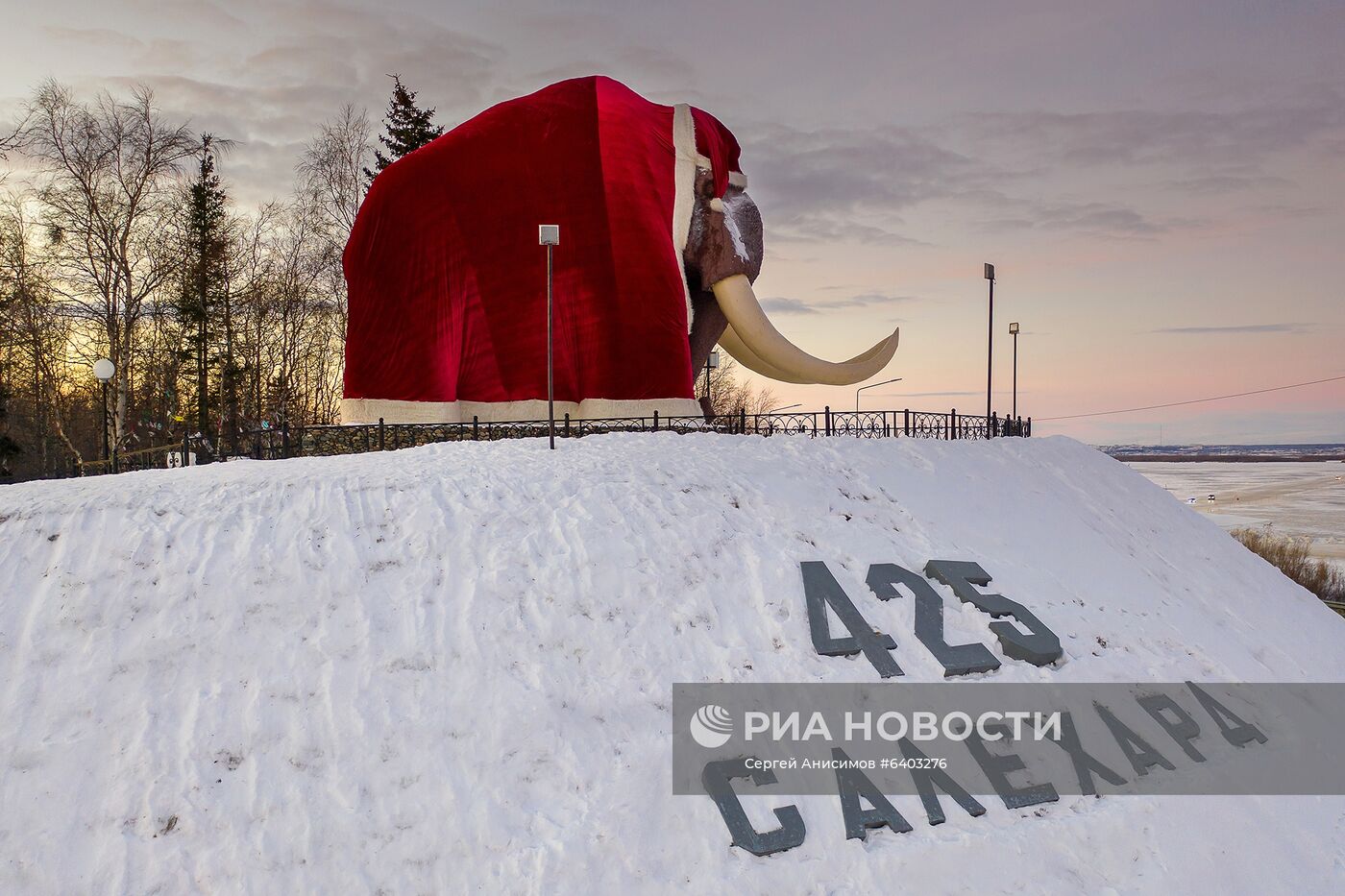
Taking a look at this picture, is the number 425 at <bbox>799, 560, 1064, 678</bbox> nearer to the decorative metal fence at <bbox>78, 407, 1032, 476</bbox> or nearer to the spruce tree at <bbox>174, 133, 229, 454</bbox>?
the decorative metal fence at <bbox>78, 407, 1032, 476</bbox>

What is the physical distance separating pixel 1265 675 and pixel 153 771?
12137 mm

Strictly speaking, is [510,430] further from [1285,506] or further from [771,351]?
[1285,506]

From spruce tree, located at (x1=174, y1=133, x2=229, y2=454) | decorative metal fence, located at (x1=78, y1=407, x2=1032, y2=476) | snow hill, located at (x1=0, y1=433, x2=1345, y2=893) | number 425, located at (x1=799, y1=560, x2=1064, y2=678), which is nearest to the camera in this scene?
snow hill, located at (x1=0, y1=433, x2=1345, y2=893)

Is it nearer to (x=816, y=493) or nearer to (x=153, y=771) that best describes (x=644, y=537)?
(x=816, y=493)

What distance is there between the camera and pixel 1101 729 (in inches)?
307

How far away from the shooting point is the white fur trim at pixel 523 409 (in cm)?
1583

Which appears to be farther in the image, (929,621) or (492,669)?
(929,621)

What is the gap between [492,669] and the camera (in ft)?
23.6

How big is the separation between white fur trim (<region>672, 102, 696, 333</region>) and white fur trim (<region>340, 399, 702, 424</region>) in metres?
1.85

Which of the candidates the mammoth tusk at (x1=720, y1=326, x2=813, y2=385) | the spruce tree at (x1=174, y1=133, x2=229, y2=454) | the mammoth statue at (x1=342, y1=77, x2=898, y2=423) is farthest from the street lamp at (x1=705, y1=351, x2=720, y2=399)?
the spruce tree at (x1=174, y1=133, x2=229, y2=454)

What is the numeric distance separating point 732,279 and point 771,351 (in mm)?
1748

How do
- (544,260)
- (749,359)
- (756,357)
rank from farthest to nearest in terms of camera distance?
(749,359) < (756,357) < (544,260)

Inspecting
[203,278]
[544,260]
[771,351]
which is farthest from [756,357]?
[203,278]

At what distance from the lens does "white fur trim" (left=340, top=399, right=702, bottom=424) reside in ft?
51.9
